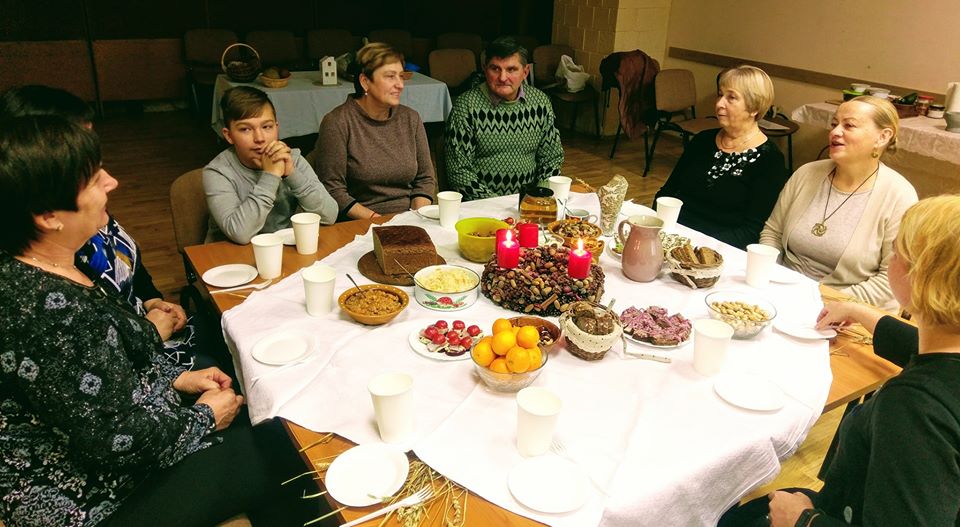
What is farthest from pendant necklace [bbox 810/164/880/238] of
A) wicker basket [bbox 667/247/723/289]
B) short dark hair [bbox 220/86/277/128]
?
short dark hair [bbox 220/86/277/128]

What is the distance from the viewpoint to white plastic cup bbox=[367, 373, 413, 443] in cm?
116

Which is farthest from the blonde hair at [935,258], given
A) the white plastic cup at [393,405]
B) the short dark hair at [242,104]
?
the short dark hair at [242,104]

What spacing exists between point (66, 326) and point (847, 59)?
19.5 feet

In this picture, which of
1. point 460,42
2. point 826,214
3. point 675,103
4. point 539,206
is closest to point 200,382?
point 539,206

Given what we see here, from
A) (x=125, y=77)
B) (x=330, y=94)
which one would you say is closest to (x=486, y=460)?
(x=330, y=94)

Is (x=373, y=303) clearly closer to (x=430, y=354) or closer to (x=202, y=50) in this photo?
(x=430, y=354)

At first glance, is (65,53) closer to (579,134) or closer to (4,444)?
(579,134)

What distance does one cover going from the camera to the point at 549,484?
1116 mm

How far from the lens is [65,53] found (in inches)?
253

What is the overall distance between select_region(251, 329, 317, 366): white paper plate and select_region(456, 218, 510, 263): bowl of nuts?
591 mm

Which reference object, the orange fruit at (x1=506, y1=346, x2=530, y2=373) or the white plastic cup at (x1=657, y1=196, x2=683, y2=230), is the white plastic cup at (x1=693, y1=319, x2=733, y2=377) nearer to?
the orange fruit at (x1=506, y1=346, x2=530, y2=373)

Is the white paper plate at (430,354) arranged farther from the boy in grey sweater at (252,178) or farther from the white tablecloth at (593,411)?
the boy in grey sweater at (252,178)

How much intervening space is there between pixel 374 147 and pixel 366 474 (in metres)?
1.86

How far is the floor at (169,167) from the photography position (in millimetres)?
3645
